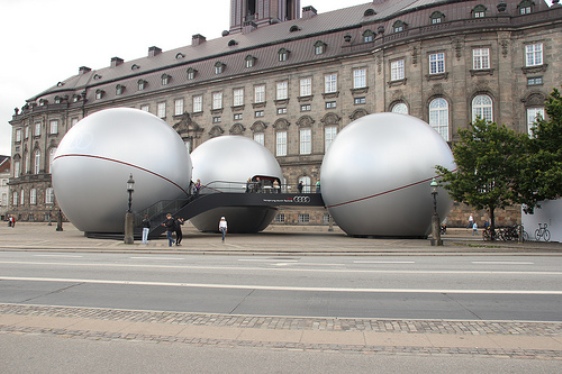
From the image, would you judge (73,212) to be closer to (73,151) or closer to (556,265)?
(73,151)

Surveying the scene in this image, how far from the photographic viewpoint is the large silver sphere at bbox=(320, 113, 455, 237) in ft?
74.8

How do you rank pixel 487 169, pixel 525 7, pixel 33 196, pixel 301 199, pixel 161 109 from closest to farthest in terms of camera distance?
1. pixel 487 169
2. pixel 301 199
3. pixel 525 7
4. pixel 161 109
5. pixel 33 196

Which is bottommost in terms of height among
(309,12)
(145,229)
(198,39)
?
(145,229)

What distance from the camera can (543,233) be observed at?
2448cm

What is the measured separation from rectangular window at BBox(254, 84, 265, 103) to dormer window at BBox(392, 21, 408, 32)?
17376mm

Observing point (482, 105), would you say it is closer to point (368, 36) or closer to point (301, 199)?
point (368, 36)

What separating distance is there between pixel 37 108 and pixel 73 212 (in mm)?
67878

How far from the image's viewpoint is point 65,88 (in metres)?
83.6

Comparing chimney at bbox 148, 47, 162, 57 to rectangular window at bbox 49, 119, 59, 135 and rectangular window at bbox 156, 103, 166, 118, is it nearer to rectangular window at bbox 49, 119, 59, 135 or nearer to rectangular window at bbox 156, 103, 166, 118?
rectangular window at bbox 156, 103, 166, 118

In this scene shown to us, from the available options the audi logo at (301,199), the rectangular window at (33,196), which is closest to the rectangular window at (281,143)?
the audi logo at (301,199)

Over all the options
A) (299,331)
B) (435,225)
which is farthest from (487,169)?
(299,331)

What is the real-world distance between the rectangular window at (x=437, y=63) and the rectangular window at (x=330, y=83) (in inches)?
450

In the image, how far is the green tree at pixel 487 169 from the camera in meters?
22.5

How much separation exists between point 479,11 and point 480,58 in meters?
4.49
